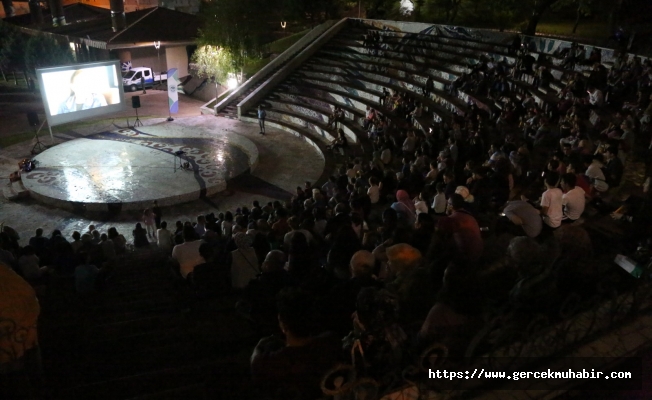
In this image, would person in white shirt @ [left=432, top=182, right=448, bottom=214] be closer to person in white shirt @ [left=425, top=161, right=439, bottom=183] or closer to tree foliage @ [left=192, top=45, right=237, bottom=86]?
person in white shirt @ [left=425, top=161, right=439, bottom=183]

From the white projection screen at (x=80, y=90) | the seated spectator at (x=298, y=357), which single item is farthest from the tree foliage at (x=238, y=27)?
the seated spectator at (x=298, y=357)

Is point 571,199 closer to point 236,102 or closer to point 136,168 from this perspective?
point 136,168

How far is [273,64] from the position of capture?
2517 centimetres

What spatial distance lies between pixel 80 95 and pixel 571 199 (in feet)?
63.6

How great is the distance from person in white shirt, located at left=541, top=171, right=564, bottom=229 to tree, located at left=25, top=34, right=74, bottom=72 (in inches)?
1178

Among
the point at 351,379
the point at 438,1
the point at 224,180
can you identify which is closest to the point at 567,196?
the point at 351,379

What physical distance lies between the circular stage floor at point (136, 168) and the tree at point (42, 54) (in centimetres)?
1270

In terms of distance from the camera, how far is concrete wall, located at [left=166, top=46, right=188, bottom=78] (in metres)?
30.5

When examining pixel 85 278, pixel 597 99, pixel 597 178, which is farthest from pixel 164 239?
pixel 597 99

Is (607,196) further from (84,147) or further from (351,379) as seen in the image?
(84,147)

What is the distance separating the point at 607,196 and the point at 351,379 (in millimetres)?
7398

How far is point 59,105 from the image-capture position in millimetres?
18859

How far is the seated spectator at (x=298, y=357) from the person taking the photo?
3219 mm

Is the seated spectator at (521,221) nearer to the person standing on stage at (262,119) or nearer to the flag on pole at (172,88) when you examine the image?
the person standing on stage at (262,119)
